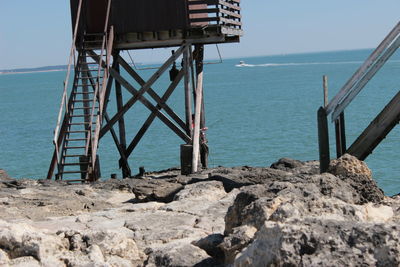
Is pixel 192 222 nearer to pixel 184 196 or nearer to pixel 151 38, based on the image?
pixel 184 196

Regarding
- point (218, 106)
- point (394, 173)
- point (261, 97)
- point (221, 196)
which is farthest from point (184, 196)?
point (261, 97)

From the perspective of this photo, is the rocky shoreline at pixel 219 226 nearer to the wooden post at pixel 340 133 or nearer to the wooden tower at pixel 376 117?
the wooden tower at pixel 376 117

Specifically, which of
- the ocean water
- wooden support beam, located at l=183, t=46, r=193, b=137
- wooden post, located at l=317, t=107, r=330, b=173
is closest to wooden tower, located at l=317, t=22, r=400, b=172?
wooden post, located at l=317, t=107, r=330, b=173

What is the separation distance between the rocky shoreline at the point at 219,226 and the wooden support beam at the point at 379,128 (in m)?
1.78

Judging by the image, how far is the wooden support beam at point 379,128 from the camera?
13055mm

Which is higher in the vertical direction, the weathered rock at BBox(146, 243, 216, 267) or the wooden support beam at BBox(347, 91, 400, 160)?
the wooden support beam at BBox(347, 91, 400, 160)

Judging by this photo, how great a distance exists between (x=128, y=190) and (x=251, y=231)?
8.24 meters

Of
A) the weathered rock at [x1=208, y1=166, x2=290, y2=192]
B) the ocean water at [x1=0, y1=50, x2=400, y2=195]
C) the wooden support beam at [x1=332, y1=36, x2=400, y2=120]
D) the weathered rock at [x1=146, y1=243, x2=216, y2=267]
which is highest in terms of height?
the wooden support beam at [x1=332, y1=36, x2=400, y2=120]

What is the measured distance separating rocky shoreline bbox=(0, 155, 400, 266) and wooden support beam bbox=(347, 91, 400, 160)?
5.84ft

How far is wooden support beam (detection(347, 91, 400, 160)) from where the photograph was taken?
1305 centimetres

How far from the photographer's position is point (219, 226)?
9.51 meters

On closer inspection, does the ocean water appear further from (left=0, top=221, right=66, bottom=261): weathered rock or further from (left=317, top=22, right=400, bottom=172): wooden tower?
(left=0, top=221, right=66, bottom=261): weathered rock

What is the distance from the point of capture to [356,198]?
879 cm

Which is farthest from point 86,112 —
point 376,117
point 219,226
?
point 219,226
